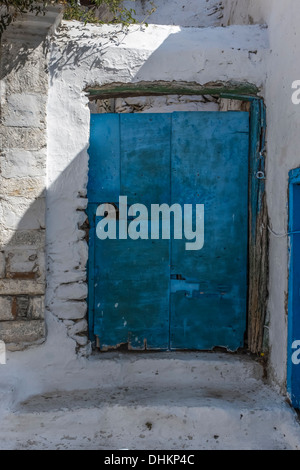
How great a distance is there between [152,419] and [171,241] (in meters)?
1.28

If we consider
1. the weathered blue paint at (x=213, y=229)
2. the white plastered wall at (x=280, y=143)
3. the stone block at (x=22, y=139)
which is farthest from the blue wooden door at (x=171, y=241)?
the stone block at (x=22, y=139)

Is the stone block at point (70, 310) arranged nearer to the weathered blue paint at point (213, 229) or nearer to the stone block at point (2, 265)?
the stone block at point (2, 265)

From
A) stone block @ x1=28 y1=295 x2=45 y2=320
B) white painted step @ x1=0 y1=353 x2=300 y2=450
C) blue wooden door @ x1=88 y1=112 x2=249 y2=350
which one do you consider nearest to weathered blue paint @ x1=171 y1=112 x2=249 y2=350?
blue wooden door @ x1=88 y1=112 x2=249 y2=350

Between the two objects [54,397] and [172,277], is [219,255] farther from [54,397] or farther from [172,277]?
[54,397]

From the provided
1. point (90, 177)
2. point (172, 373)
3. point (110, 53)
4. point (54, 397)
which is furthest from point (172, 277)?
point (110, 53)

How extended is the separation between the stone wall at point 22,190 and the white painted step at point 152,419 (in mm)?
524

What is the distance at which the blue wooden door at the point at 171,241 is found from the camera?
3.34 meters

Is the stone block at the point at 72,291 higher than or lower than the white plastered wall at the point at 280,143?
lower

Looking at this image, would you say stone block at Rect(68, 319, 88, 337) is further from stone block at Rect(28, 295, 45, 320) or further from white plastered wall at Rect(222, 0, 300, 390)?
white plastered wall at Rect(222, 0, 300, 390)

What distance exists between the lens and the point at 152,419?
2.79 m

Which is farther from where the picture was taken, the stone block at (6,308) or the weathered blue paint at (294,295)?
the stone block at (6,308)

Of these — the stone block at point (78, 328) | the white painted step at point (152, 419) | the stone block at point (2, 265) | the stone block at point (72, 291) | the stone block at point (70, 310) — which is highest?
the stone block at point (2, 265)

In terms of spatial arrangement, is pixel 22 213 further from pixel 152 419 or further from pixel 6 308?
pixel 152 419

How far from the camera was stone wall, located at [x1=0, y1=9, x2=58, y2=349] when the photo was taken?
306cm
